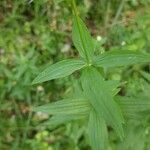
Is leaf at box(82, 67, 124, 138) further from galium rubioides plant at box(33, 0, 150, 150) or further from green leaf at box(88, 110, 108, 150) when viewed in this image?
green leaf at box(88, 110, 108, 150)

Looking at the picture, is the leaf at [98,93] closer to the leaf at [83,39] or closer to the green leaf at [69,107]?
the leaf at [83,39]

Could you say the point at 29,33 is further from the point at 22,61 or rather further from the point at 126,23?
the point at 126,23

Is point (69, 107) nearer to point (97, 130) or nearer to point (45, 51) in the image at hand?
point (97, 130)

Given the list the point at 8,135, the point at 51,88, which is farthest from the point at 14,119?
the point at 51,88

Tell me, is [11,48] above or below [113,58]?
above

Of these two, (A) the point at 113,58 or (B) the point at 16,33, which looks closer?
(A) the point at 113,58

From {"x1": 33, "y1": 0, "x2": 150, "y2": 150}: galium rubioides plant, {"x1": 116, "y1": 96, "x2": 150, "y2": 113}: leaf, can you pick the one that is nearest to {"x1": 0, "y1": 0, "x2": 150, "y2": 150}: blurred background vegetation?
{"x1": 116, "y1": 96, "x2": 150, "y2": 113}: leaf

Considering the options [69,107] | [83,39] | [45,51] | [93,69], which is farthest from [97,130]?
[45,51]

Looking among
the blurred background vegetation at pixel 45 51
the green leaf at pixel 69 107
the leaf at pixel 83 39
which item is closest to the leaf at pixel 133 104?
the green leaf at pixel 69 107
